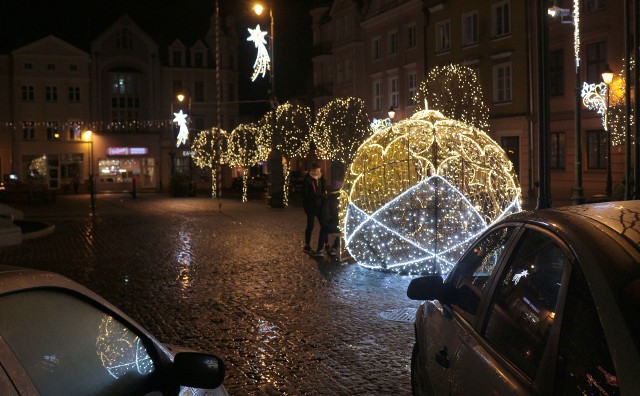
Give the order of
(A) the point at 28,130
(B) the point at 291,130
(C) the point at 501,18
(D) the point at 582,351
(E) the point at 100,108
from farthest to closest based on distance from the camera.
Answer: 1. (E) the point at 100,108
2. (A) the point at 28,130
3. (B) the point at 291,130
4. (C) the point at 501,18
5. (D) the point at 582,351

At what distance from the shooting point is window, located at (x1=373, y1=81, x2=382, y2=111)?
49594mm

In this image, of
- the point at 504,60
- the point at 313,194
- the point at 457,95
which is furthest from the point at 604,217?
the point at 504,60

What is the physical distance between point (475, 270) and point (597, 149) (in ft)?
98.1

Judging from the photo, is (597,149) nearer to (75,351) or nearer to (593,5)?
(593,5)

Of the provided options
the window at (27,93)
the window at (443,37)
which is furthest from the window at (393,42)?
the window at (27,93)

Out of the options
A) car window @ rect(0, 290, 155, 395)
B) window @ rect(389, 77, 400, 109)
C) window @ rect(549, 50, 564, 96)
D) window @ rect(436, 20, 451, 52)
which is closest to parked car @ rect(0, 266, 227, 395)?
car window @ rect(0, 290, 155, 395)

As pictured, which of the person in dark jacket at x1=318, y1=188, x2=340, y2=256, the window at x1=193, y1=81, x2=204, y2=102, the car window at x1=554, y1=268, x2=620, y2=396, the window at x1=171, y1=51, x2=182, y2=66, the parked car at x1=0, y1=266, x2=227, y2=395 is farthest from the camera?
the window at x1=193, y1=81, x2=204, y2=102

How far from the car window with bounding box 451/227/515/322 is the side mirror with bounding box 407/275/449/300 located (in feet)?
0.30

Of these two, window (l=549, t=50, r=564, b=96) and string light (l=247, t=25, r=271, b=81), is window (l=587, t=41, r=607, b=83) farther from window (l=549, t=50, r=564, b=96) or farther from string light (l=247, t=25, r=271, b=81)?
string light (l=247, t=25, r=271, b=81)

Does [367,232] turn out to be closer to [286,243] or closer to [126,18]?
[286,243]

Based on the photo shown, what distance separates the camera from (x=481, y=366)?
3.51m

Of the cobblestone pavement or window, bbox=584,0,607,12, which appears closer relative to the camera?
the cobblestone pavement

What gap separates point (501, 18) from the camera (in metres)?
37.9

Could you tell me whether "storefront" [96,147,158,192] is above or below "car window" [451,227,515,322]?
above
